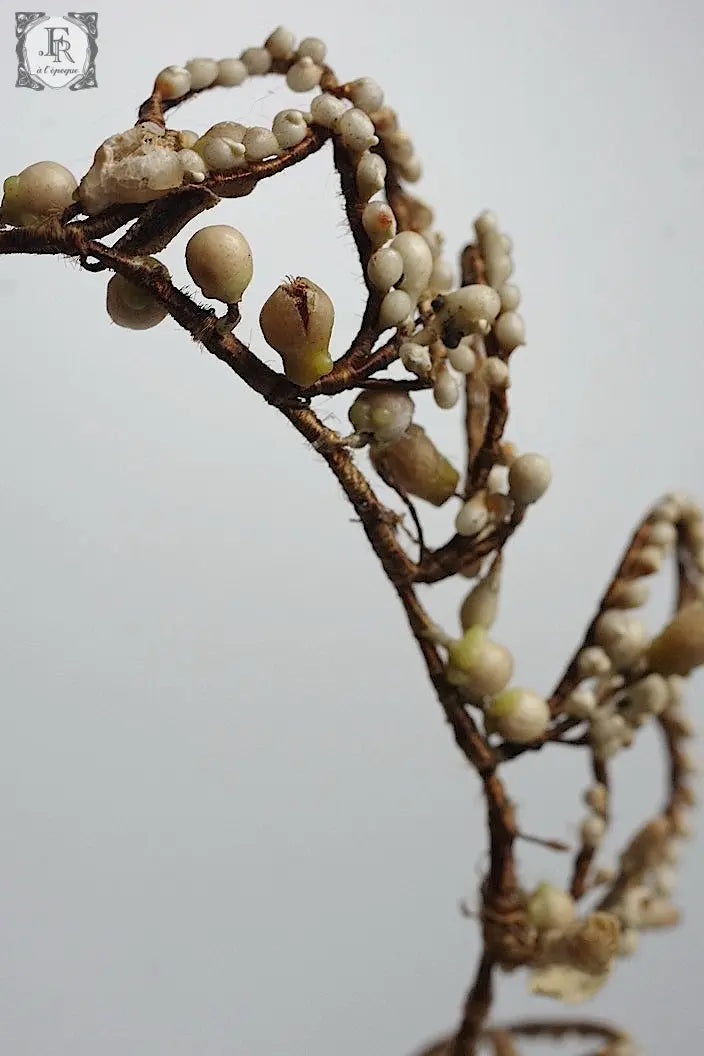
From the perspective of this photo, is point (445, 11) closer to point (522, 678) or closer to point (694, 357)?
point (694, 357)

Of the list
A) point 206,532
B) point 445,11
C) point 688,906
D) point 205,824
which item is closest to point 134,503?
point 206,532

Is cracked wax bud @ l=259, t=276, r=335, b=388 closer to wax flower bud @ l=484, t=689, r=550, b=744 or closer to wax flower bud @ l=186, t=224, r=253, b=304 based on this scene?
wax flower bud @ l=186, t=224, r=253, b=304

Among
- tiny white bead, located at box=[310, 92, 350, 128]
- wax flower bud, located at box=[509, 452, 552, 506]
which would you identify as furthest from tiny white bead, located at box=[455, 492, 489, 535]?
tiny white bead, located at box=[310, 92, 350, 128]

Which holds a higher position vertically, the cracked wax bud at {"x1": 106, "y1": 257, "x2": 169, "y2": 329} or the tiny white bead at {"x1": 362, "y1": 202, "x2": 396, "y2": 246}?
the tiny white bead at {"x1": 362, "y1": 202, "x2": 396, "y2": 246}

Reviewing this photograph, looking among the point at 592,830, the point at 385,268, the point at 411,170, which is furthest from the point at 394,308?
the point at 592,830

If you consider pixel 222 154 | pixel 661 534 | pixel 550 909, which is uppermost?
pixel 222 154

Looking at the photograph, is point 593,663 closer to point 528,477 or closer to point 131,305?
point 528,477

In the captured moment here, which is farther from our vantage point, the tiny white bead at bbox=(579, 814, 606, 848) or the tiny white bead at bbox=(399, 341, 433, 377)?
the tiny white bead at bbox=(579, 814, 606, 848)
